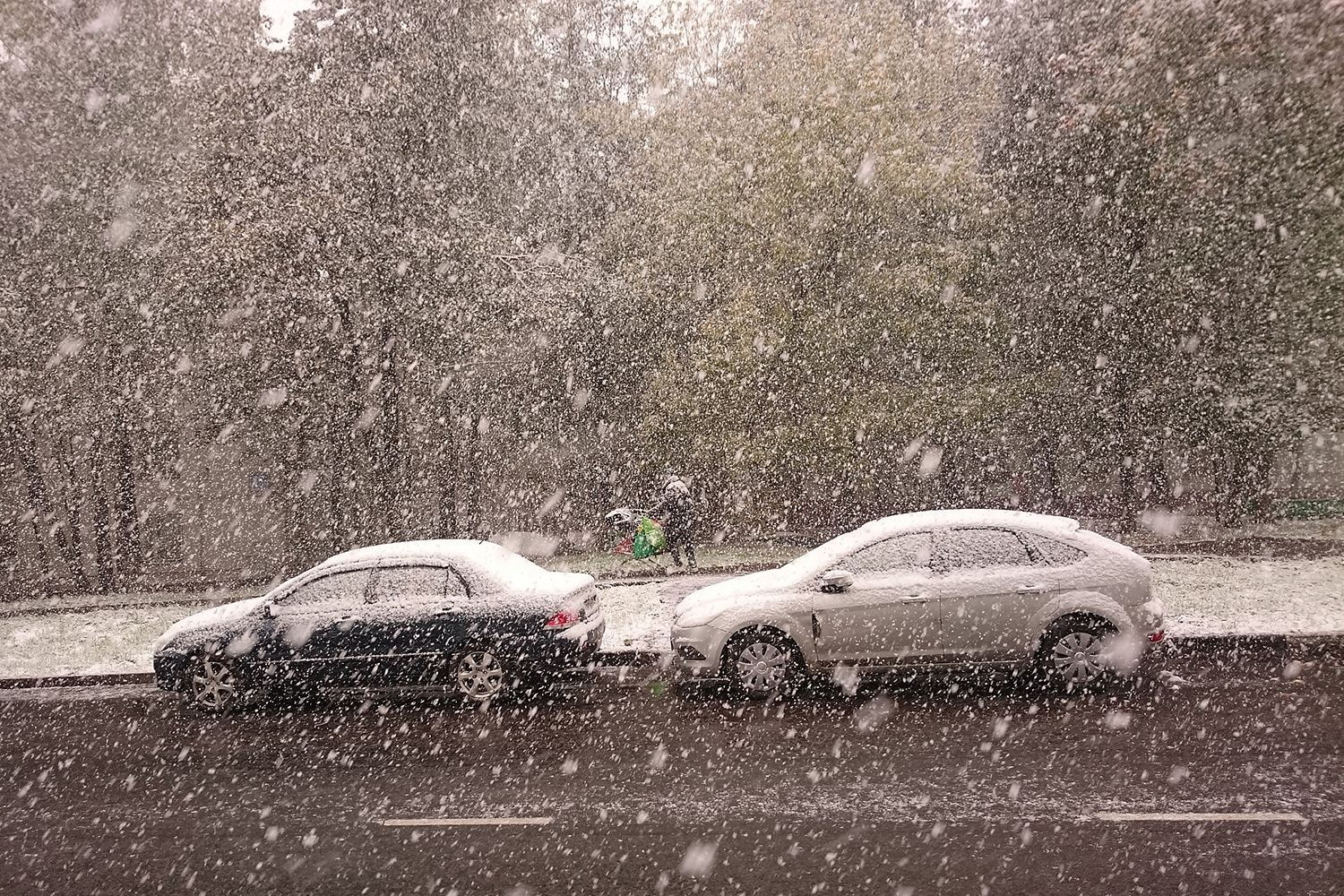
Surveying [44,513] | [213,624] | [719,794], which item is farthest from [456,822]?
[44,513]

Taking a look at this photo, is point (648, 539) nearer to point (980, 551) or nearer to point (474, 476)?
point (474, 476)

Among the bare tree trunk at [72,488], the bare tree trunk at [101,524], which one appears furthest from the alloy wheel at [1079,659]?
the bare tree trunk at [72,488]

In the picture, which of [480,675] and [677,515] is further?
[677,515]

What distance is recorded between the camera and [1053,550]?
8.89 meters

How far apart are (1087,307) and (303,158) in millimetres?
16564

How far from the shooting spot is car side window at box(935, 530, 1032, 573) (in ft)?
29.2

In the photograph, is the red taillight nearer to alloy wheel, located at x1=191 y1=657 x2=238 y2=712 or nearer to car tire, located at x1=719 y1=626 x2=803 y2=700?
car tire, located at x1=719 y1=626 x2=803 y2=700

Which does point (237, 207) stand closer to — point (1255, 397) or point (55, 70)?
point (55, 70)

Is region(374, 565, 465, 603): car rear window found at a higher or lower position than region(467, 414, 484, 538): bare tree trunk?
lower

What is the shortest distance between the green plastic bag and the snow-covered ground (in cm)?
193

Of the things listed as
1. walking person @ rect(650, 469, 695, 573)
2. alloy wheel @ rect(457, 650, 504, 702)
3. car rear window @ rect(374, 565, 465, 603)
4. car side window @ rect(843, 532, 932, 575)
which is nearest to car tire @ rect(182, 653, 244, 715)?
car rear window @ rect(374, 565, 465, 603)

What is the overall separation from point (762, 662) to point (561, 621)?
191cm

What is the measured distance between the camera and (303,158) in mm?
17422

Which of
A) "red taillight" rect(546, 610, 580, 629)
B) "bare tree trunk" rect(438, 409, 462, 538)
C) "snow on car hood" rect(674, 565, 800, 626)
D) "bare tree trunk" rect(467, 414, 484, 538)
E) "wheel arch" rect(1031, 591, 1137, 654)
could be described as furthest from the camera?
"bare tree trunk" rect(467, 414, 484, 538)
